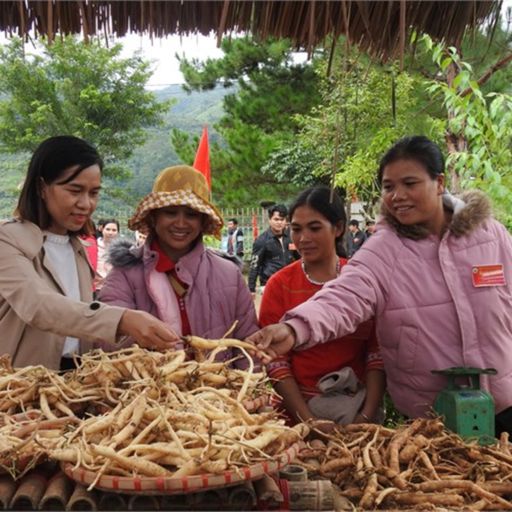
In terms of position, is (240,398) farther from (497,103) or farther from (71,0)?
(497,103)

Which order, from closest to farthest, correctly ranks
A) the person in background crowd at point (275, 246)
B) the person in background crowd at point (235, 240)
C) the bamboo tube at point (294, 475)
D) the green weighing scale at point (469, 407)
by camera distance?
the bamboo tube at point (294, 475) → the green weighing scale at point (469, 407) → the person in background crowd at point (275, 246) → the person in background crowd at point (235, 240)

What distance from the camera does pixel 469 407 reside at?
2.18m

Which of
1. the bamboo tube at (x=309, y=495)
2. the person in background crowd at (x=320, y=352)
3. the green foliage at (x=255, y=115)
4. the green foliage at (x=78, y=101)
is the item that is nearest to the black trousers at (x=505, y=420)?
the person in background crowd at (x=320, y=352)

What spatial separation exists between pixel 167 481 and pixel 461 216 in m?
1.57

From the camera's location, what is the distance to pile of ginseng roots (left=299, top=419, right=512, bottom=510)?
6.03ft

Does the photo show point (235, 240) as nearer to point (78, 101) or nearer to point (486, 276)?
point (78, 101)

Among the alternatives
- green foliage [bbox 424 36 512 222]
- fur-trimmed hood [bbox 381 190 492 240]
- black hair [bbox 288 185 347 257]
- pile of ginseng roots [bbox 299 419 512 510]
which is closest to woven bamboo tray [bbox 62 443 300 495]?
pile of ginseng roots [bbox 299 419 512 510]

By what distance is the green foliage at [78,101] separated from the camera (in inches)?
836

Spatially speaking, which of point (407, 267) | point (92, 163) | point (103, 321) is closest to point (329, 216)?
point (407, 267)

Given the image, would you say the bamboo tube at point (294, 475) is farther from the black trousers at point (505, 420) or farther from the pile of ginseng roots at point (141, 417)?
the black trousers at point (505, 420)

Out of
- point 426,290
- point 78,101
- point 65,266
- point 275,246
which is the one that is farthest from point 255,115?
point 426,290

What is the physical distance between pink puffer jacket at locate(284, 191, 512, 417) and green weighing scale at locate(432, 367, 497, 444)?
0.19m

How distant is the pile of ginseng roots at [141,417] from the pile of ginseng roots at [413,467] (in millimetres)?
188

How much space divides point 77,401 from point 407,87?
1261 cm
